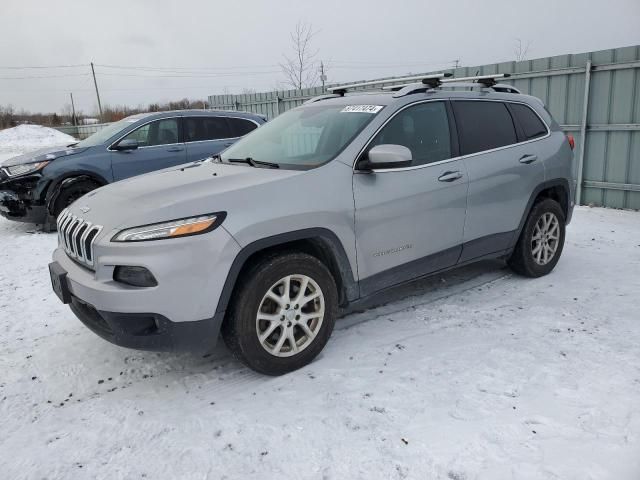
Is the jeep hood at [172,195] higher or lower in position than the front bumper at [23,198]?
higher

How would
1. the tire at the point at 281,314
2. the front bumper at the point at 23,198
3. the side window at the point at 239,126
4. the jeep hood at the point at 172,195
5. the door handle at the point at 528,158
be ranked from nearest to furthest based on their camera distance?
the jeep hood at the point at 172,195 → the tire at the point at 281,314 → the door handle at the point at 528,158 → the front bumper at the point at 23,198 → the side window at the point at 239,126

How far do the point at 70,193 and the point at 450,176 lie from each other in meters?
5.82

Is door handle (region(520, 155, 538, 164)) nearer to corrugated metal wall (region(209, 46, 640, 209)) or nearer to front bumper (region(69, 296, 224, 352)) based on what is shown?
front bumper (region(69, 296, 224, 352))

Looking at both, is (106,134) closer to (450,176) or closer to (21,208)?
(21,208)

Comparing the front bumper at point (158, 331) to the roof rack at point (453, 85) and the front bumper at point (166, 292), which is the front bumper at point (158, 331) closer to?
the front bumper at point (166, 292)

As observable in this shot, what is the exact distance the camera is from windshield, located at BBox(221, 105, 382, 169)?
3615 mm

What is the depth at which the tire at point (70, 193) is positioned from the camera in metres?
7.36

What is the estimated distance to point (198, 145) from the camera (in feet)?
27.6

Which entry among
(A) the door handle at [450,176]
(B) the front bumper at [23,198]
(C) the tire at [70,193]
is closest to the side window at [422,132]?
(A) the door handle at [450,176]

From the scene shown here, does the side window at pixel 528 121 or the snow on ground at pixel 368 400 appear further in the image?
the side window at pixel 528 121

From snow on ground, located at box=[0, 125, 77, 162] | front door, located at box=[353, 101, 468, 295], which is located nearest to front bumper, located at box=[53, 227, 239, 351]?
front door, located at box=[353, 101, 468, 295]

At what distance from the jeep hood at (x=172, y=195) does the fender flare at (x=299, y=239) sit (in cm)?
29

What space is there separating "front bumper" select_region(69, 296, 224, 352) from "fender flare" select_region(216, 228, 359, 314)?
0.14 metres

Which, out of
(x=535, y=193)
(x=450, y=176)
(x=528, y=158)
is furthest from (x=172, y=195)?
(x=535, y=193)
